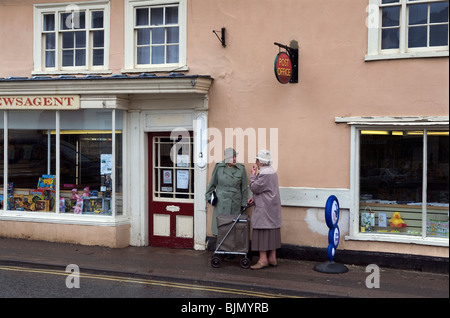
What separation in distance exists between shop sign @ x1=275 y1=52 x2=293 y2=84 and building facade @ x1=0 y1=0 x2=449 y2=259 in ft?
1.09

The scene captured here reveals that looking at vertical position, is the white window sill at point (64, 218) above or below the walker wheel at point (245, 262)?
above

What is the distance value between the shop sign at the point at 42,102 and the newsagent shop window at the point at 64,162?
10.1 inches

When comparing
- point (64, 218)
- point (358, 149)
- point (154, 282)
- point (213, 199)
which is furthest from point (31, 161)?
point (358, 149)

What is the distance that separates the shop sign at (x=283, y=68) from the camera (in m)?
9.47

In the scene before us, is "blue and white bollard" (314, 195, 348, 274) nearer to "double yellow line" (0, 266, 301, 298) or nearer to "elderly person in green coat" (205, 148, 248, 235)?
"double yellow line" (0, 266, 301, 298)

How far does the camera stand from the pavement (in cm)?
813

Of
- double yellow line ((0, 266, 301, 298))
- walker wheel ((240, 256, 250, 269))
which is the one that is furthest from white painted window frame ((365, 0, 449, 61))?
double yellow line ((0, 266, 301, 298))

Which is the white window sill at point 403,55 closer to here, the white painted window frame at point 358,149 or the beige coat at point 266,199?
the white painted window frame at point 358,149

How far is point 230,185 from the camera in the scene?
10.2 metres

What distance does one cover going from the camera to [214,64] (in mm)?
10750
